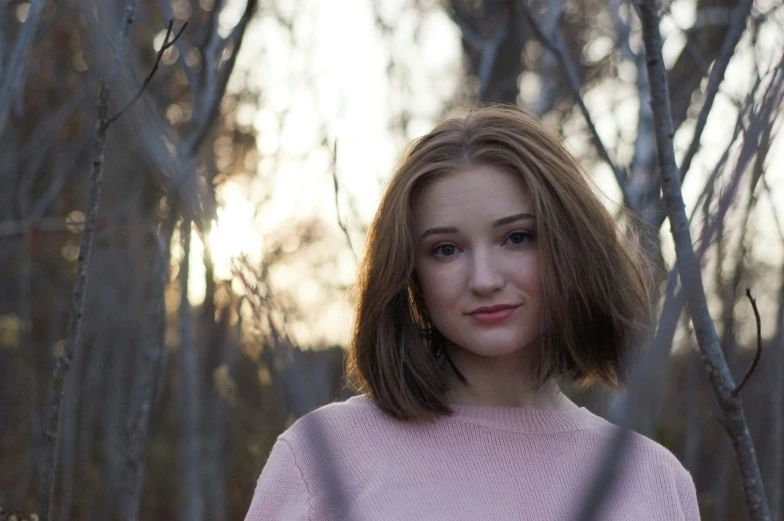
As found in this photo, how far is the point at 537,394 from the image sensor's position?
1.99 metres

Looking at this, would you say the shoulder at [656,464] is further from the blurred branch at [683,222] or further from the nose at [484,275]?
the nose at [484,275]

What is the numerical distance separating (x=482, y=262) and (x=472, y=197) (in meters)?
0.13

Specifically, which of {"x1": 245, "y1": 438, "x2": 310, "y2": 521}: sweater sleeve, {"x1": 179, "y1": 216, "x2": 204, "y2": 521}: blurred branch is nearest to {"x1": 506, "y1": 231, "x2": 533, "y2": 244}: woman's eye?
{"x1": 245, "y1": 438, "x2": 310, "y2": 521}: sweater sleeve

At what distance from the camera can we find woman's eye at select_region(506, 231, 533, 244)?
1812mm

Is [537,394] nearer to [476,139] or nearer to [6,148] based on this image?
[476,139]

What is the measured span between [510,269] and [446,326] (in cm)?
15

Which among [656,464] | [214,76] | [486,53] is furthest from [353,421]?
[486,53]

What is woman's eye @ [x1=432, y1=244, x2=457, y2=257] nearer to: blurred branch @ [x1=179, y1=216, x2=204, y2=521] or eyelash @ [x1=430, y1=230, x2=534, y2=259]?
eyelash @ [x1=430, y1=230, x2=534, y2=259]

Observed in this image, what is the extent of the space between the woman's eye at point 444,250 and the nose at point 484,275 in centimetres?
6

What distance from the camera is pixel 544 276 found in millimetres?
1797

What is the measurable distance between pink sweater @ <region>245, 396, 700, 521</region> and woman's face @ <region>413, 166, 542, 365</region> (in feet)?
0.56

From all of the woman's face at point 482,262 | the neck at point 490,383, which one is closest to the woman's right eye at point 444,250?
the woman's face at point 482,262

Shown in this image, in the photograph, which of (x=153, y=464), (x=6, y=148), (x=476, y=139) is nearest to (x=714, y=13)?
(x=476, y=139)

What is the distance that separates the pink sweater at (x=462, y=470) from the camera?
1754mm
